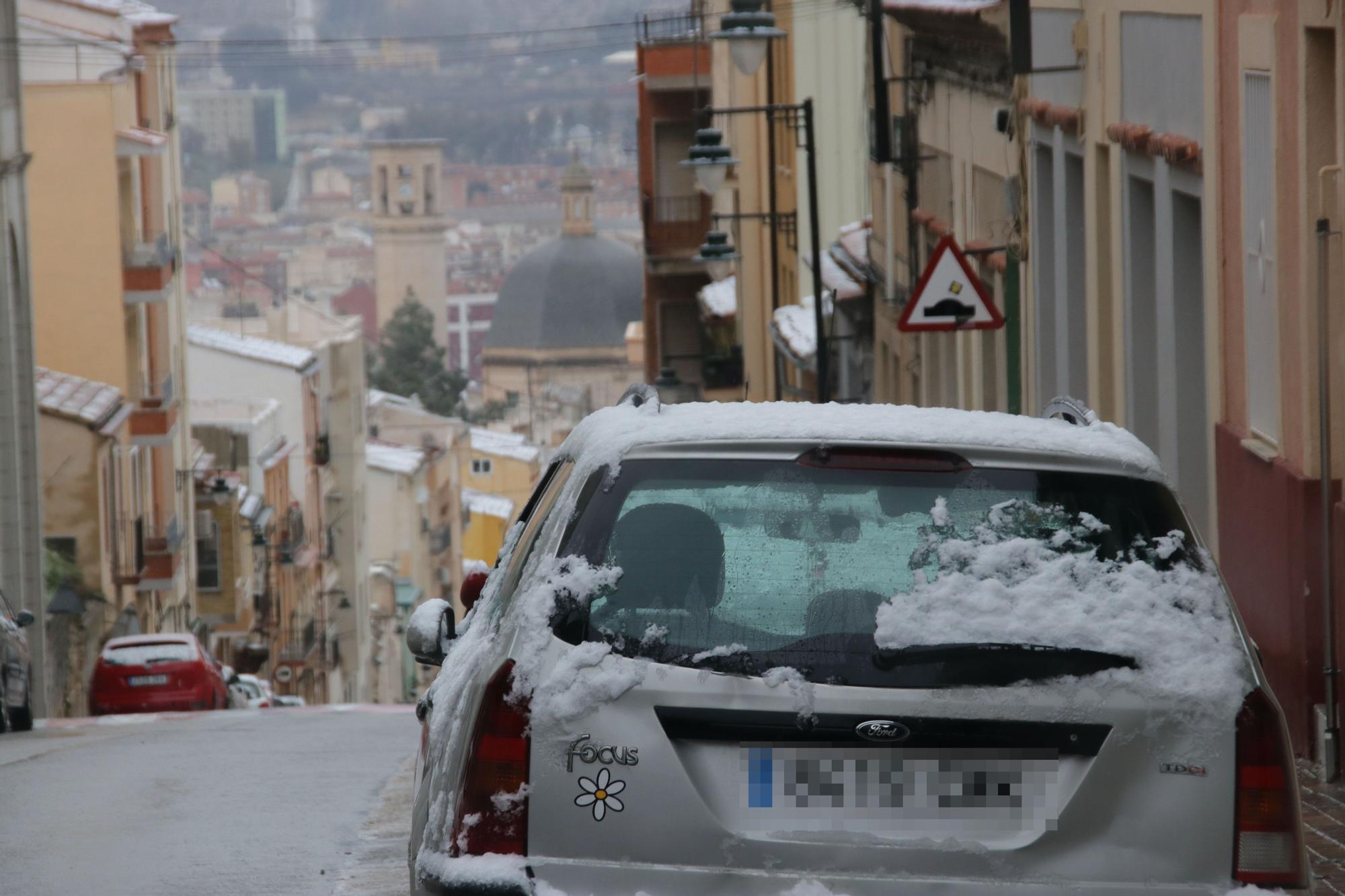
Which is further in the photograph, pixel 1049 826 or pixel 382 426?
pixel 382 426

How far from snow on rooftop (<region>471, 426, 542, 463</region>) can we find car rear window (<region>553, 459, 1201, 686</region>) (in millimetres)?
116686

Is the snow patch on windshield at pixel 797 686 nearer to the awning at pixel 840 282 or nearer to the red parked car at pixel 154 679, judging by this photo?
the awning at pixel 840 282

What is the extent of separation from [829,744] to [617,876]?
47 cm

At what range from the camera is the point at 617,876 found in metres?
4.16

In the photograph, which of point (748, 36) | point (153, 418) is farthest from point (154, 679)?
point (153, 418)

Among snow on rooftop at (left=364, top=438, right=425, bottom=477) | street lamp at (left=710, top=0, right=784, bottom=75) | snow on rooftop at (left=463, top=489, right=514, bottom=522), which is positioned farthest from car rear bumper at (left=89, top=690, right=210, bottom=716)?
snow on rooftop at (left=463, top=489, right=514, bottom=522)

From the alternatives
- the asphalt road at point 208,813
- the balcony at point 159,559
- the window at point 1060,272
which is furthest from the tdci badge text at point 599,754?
the balcony at point 159,559

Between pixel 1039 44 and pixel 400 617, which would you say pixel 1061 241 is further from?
pixel 400 617

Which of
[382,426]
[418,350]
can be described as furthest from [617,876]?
[418,350]

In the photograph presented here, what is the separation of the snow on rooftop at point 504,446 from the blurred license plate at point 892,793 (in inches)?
4603

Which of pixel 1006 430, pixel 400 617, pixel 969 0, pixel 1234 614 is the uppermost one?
pixel 969 0

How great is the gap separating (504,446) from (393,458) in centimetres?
4320

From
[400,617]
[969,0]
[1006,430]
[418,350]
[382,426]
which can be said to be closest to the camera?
[1006,430]

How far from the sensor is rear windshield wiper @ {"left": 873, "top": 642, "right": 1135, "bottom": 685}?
4.17m
